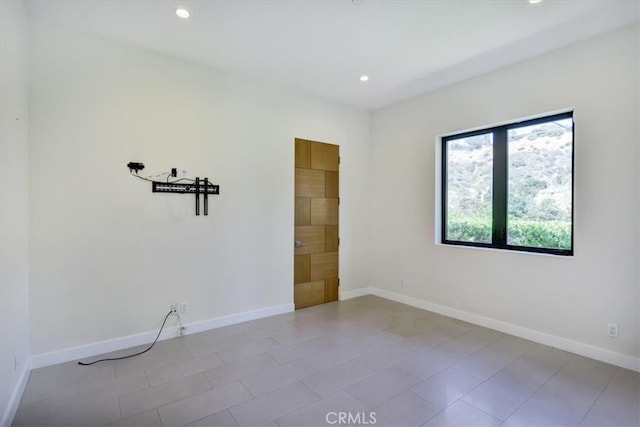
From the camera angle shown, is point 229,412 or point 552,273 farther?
point 552,273

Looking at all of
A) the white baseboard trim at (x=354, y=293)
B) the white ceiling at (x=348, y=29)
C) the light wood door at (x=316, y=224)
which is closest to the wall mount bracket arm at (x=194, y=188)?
the light wood door at (x=316, y=224)

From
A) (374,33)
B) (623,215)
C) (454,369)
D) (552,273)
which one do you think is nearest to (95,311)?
(454,369)

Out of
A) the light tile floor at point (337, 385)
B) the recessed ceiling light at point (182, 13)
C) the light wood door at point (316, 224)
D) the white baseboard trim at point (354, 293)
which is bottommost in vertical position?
the light tile floor at point (337, 385)

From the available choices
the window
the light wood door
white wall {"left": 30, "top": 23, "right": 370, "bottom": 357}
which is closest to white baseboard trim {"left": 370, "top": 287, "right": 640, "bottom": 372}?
the window

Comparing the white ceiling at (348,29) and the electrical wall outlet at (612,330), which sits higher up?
the white ceiling at (348,29)

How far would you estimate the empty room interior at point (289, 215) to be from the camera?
2.29m

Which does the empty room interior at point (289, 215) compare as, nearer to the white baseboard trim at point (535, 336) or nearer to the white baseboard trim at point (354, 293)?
the white baseboard trim at point (535, 336)

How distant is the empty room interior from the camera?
7.50ft

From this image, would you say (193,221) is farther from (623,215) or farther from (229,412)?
(623,215)

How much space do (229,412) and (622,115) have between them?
4050 millimetres

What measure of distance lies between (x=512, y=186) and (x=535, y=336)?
165cm

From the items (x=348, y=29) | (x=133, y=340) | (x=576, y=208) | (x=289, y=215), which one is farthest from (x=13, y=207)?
(x=576, y=208)

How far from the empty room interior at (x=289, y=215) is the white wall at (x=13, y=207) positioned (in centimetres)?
3

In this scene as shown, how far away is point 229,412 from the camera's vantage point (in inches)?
82.7
